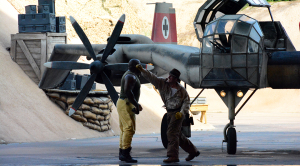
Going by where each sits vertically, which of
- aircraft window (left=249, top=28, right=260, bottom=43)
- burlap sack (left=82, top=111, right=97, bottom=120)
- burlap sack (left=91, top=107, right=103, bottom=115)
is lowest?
burlap sack (left=82, top=111, right=97, bottom=120)

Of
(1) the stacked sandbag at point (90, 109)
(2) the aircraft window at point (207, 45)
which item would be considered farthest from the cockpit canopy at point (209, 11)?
(1) the stacked sandbag at point (90, 109)

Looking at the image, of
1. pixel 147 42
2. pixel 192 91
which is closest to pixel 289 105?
pixel 192 91

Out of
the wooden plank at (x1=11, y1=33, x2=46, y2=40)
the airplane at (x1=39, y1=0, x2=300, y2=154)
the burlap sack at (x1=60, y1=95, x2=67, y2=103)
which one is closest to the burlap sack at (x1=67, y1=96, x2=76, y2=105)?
the burlap sack at (x1=60, y1=95, x2=67, y2=103)

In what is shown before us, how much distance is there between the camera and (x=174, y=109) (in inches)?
433

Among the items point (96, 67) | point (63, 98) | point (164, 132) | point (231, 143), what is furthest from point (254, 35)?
point (63, 98)

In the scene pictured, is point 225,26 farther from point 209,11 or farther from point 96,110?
point 96,110

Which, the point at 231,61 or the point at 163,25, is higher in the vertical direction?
the point at 163,25

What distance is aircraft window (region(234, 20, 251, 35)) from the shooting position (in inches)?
522

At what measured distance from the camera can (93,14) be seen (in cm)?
4462

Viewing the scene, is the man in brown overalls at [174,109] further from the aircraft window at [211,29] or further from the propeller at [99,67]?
the propeller at [99,67]

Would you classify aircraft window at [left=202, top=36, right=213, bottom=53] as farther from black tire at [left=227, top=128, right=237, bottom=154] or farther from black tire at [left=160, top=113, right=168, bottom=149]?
black tire at [left=160, top=113, right=168, bottom=149]

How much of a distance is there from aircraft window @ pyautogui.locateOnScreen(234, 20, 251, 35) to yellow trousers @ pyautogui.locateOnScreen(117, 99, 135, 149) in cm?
417

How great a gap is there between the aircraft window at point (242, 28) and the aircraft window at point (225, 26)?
17 cm

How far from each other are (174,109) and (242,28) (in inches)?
153
